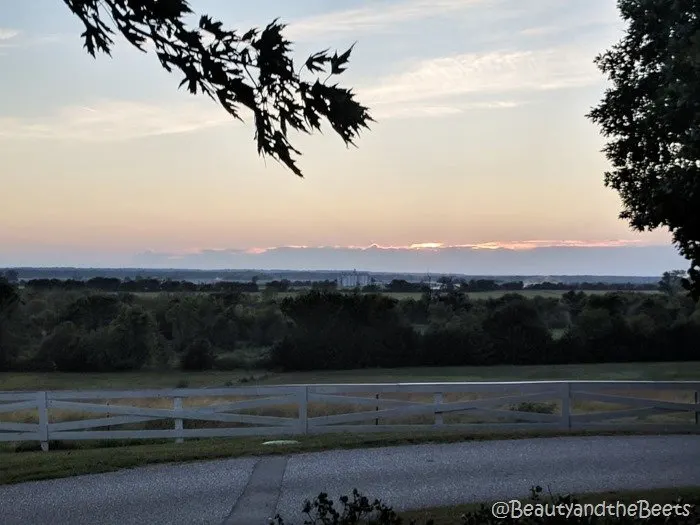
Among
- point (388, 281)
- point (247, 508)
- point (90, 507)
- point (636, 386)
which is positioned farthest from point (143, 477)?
point (388, 281)

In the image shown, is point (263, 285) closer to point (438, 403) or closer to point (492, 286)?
point (492, 286)

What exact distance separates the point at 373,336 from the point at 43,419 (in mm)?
28827

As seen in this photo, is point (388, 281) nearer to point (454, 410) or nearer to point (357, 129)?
point (454, 410)

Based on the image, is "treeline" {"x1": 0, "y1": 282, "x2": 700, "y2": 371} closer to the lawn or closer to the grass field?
the lawn

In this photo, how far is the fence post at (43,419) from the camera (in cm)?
1291

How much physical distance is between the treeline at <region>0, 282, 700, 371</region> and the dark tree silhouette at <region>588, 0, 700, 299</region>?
2728 centimetres

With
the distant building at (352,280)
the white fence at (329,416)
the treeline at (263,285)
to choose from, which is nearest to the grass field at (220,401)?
the white fence at (329,416)

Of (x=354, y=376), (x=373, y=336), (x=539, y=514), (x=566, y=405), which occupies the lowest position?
(x=354, y=376)

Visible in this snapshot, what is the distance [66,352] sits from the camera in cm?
4112

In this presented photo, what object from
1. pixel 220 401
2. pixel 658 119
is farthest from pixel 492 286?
pixel 658 119

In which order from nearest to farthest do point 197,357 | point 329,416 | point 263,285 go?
point 329,416 → point 197,357 → point 263,285

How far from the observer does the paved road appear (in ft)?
27.5

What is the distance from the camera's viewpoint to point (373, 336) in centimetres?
4112

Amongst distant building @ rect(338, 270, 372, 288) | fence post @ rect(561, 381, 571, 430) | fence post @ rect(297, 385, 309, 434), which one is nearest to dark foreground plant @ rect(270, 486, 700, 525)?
fence post @ rect(297, 385, 309, 434)
